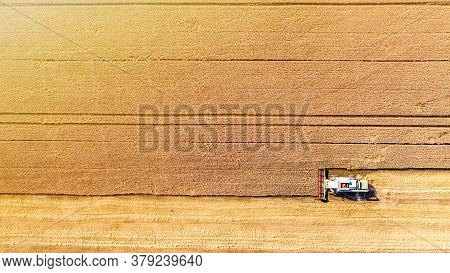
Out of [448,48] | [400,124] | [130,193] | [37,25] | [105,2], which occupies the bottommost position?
[130,193]

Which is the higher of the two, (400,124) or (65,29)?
(65,29)

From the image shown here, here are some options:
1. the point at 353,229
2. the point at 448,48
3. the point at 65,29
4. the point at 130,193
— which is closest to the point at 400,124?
the point at 448,48

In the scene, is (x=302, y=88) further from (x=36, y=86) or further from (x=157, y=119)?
(x=36, y=86)

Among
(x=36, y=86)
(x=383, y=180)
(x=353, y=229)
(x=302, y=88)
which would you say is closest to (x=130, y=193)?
(x=36, y=86)

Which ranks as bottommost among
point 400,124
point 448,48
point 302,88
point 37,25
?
point 400,124

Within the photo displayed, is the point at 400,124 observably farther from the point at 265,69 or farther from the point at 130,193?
the point at 130,193
